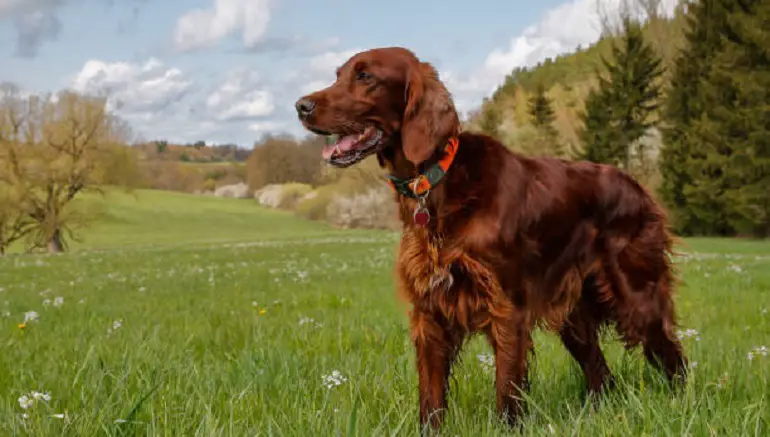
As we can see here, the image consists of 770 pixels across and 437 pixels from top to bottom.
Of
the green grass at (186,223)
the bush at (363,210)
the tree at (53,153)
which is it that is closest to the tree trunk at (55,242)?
the tree at (53,153)

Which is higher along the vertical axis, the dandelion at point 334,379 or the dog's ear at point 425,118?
the dog's ear at point 425,118

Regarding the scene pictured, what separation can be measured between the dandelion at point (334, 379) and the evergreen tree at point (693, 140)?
29605 mm

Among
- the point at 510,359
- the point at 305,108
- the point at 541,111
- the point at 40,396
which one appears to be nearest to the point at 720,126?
the point at 541,111

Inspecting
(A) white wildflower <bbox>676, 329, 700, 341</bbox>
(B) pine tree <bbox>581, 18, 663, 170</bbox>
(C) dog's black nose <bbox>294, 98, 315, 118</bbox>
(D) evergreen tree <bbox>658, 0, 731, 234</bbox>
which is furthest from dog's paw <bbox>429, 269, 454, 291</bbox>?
(B) pine tree <bbox>581, 18, 663, 170</bbox>

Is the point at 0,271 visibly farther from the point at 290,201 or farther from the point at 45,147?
the point at 290,201

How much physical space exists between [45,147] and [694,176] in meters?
32.5

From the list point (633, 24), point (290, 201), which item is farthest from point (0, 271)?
point (290, 201)

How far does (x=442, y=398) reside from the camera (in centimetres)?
302

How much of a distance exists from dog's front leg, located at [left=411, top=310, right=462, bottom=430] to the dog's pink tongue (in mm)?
816

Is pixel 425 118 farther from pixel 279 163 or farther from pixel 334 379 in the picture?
pixel 279 163

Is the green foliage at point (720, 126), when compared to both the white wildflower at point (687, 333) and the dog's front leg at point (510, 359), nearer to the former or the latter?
the white wildflower at point (687, 333)

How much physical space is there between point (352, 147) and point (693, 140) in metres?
30.7

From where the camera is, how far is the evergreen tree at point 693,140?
29.8 m

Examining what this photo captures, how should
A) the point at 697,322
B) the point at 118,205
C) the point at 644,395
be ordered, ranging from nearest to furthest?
the point at 644,395 < the point at 697,322 < the point at 118,205
